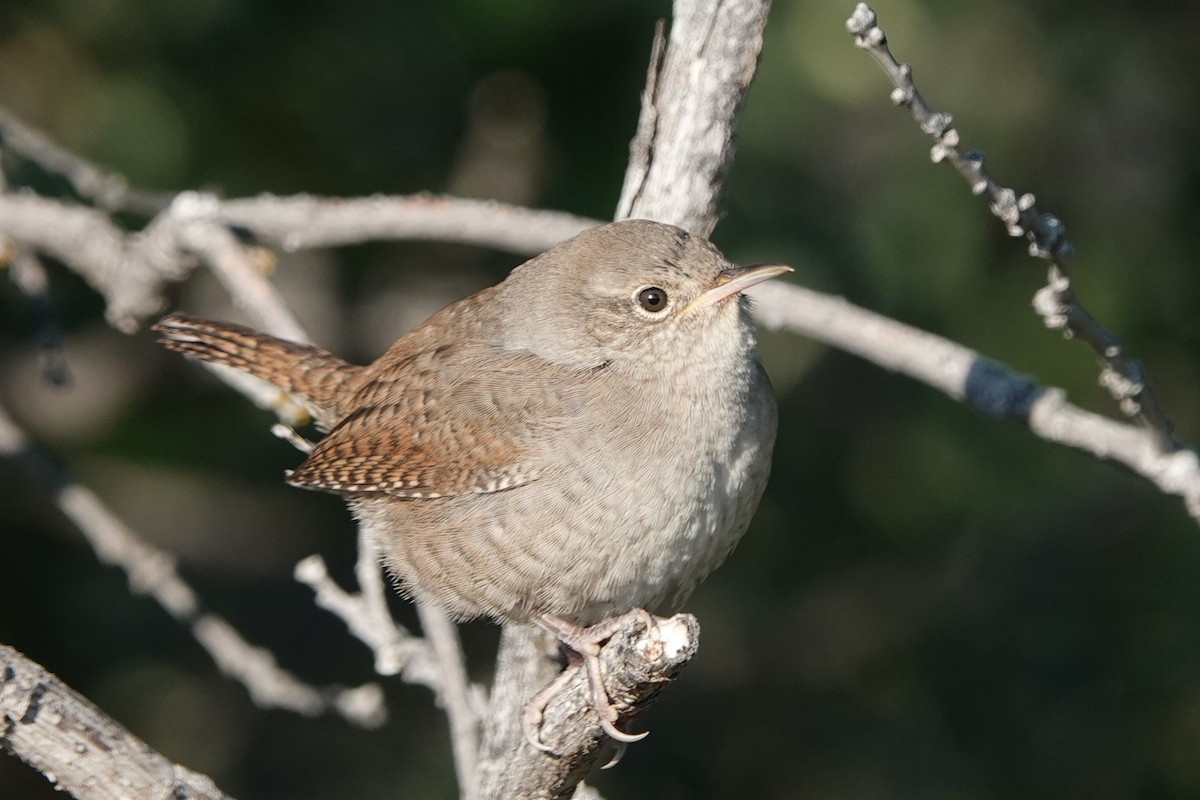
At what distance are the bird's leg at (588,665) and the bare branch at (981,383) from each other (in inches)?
37.9

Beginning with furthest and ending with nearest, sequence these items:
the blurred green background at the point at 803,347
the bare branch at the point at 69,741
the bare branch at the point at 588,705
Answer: the blurred green background at the point at 803,347 → the bare branch at the point at 588,705 → the bare branch at the point at 69,741

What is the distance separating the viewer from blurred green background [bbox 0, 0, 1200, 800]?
14.9 feet

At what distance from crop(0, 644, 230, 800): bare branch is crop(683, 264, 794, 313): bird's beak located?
4.92ft

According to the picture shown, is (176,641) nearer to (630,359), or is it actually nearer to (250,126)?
(250,126)

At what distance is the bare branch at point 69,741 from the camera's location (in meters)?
2.25

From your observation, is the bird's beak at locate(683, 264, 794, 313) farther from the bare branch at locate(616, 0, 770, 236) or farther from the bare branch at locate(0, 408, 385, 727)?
the bare branch at locate(0, 408, 385, 727)

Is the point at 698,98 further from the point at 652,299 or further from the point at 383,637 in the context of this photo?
the point at 383,637

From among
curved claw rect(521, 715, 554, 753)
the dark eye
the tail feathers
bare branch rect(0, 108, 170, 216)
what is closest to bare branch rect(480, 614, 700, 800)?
curved claw rect(521, 715, 554, 753)

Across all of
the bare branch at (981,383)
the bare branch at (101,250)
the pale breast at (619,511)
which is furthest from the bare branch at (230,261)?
the bare branch at (981,383)

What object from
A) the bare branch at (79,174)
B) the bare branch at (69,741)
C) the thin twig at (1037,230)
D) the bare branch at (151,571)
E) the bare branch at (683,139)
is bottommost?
the bare branch at (69,741)

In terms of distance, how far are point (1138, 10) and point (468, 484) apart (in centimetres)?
290

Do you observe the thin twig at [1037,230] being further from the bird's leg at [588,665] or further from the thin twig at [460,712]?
the thin twig at [460,712]

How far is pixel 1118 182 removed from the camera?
4.84m

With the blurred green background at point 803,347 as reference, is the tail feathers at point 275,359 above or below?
below
